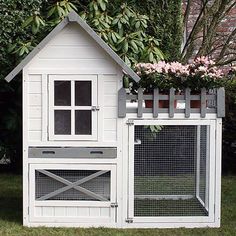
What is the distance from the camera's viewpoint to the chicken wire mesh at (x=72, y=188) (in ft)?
18.9

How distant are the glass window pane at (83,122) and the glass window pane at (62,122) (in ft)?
0.30

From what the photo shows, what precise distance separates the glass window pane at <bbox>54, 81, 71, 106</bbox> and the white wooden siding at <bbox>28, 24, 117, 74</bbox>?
17 cm

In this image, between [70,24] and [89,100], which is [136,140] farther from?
[70,24]

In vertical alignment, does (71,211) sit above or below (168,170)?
below

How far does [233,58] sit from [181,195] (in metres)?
5.49

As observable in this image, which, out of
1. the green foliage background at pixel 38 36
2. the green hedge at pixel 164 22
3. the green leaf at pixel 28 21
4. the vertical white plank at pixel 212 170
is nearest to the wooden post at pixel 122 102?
the vertical white plank at pixel 212 170

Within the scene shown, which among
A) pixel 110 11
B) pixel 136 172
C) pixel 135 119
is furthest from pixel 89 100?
pixel 110 11

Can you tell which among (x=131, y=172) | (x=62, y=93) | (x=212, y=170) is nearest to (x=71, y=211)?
(x=131, y=172)

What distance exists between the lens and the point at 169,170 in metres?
5.80

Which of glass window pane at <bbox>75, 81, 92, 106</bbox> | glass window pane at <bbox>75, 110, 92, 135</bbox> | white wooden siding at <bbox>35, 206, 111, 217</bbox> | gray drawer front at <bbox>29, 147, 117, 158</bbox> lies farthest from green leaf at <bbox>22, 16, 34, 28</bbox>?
white wooden siding at <bbox>35, 206, 111, 217</bbox>

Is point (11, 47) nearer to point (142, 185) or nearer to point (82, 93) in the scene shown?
point (82, 93)

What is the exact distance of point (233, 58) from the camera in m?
10.8

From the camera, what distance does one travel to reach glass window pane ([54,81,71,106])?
566 centimetres

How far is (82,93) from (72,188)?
982 mm
